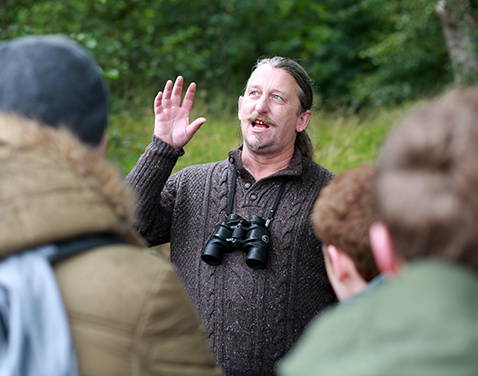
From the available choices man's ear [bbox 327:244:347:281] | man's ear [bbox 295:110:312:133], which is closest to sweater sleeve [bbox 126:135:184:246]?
man's ear [bbox 295:110:312:133]

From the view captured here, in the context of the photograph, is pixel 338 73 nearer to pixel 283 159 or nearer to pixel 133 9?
pixel 133 9

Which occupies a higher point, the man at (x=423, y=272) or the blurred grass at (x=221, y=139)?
the man at (x=423, y=272)

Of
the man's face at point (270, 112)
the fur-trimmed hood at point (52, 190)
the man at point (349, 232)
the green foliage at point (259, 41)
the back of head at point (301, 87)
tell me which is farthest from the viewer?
the green foliage at point (259, 41)

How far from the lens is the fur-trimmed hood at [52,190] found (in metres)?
0.94

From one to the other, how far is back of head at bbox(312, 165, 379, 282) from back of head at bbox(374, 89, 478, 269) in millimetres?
410

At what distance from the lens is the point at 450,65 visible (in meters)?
9.62

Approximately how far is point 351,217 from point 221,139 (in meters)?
4.93

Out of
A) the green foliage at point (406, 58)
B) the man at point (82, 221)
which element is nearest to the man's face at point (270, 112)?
the man at point (82, 221)

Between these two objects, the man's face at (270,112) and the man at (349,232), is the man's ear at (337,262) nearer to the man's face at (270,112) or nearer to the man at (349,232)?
the man at (349,232)

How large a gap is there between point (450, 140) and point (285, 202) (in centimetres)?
157

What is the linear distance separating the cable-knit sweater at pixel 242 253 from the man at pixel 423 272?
53.4 inches

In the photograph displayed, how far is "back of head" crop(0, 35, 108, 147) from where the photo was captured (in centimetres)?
108

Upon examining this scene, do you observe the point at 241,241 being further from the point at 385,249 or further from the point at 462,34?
the point at 462,34

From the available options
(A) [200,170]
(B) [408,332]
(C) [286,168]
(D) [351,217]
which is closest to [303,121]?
(C) [286,168]
